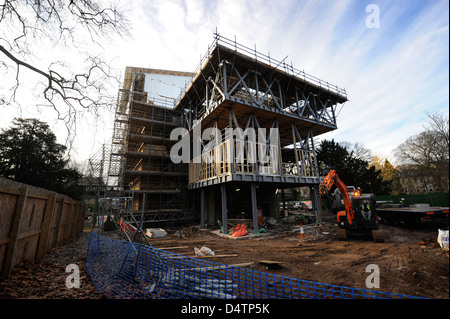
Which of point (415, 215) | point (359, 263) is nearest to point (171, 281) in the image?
point (359, 263)

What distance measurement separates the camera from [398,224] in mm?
14156

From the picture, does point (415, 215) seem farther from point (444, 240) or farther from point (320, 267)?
point (320, 267)

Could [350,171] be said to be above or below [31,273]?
above

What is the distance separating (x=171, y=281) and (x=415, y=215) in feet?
50.4

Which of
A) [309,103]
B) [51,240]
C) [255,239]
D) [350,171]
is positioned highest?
[309,103]

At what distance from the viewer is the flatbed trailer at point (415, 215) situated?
10.9m

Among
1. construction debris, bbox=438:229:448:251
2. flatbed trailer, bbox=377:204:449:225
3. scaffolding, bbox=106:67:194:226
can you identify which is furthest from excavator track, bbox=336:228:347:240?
scaffolding, bbox=106:67:194:226

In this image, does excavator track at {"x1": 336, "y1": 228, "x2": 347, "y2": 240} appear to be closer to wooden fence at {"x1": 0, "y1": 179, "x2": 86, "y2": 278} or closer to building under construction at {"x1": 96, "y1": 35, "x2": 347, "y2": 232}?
building under construction at {"x1": 96, "y1": 35, "x2": 347, "y2": 232}

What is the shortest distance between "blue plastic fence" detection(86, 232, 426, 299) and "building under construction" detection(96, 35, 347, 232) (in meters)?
8.02

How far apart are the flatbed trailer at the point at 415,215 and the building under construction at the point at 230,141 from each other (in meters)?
5.05

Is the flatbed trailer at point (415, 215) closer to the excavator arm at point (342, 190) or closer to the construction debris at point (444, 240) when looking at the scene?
the excavator arm at point (342, 190)

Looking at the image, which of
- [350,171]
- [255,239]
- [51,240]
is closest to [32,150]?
[51,240]
